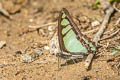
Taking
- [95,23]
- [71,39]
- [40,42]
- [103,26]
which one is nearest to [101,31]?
[103,26]

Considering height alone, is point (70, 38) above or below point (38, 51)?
above

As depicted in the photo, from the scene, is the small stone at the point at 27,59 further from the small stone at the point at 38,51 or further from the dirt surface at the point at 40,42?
the small stone at the point at 38,51

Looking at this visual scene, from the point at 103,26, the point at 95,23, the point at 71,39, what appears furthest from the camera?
the point at 95,23

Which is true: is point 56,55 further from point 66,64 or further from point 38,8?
point 38,8

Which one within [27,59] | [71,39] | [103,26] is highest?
[103,26]

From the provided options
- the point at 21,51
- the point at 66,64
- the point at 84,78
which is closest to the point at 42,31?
the point at 21,51

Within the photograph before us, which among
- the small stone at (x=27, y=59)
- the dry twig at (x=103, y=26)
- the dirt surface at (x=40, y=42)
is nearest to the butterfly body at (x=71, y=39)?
the dirt surface at (x=40, y=42)

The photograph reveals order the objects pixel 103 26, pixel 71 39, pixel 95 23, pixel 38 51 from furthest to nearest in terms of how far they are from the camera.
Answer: pixel 95 23 → pixel 103 26 → pixel 38 51 → pixel 71 39

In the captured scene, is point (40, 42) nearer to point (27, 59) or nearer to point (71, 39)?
point (27, 59)
